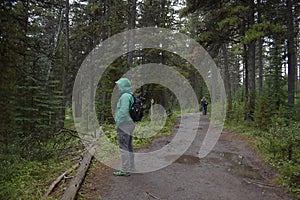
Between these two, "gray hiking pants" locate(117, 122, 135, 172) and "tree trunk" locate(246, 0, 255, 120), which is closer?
"gray hiking pants" locate(117, 122, 135, 172)

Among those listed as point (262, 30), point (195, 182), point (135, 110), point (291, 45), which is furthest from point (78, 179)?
point (291, 45)

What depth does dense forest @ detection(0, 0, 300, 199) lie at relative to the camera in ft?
18.9

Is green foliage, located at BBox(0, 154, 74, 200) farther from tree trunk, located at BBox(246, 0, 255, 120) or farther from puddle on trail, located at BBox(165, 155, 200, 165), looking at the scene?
tree trunk, located at BBox(246, 0, 255, 120)

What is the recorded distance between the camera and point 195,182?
5516mm

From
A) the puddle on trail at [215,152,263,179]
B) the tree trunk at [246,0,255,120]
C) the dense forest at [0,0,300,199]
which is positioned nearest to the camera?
the dense forest at [0,0,300,199]

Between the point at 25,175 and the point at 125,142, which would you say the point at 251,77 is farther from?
the point at 25,175

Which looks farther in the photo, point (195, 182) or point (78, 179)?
point (195, 182)

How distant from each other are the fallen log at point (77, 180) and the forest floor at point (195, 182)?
178 mm

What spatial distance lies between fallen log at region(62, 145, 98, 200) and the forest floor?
0.18 meters

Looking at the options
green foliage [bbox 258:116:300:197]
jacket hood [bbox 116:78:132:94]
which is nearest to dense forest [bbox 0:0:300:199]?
green foliage [bbox 258:116:300:197]

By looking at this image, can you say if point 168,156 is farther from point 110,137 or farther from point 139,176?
point 110,137

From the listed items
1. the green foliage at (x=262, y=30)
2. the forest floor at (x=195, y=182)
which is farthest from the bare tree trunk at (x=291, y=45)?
the forest floor at (x=195, y=182)

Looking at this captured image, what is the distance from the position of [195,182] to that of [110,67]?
11436 mm

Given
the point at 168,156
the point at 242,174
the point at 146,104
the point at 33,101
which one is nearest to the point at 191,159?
the point at 168,156
